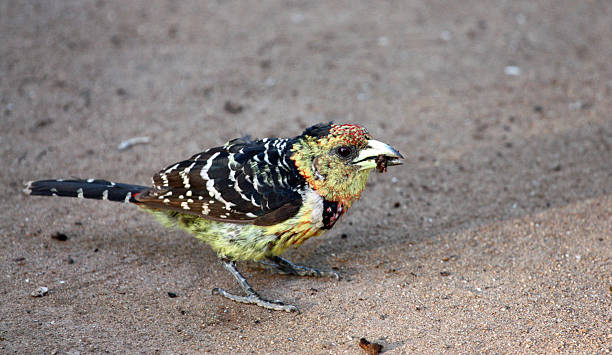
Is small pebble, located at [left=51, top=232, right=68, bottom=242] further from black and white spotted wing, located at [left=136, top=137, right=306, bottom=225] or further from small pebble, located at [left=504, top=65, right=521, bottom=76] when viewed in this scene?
small pebble, located at [left=504, top=65, right=521, bottom=76]

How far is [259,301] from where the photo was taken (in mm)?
4492

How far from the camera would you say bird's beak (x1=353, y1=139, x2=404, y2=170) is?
4.26 metres

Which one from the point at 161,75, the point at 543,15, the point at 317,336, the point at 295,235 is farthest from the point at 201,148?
the point at 543,15

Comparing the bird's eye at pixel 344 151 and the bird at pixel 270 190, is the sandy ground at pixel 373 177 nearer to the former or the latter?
the bird at pixel 270 190

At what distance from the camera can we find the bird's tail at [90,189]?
15.2ft

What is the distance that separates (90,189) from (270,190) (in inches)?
55.9

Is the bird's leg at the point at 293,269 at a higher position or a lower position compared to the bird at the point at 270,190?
lower

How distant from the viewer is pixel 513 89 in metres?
7.53

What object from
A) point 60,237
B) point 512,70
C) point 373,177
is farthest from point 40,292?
point 512,70

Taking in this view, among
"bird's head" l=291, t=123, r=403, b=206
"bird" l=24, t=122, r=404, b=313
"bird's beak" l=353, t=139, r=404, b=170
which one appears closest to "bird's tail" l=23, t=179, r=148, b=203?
"bird" l=24, t=122, r=404, b=313

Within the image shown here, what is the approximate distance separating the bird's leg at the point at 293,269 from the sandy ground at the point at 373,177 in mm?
127

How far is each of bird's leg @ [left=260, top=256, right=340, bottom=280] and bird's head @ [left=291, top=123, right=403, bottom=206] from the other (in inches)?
28.4

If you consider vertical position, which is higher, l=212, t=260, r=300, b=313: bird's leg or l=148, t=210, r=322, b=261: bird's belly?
l=148, t=210, r=322, b=261: bird's belly

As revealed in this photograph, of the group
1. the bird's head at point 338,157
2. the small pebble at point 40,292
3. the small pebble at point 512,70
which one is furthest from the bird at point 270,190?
the small pebble at point 512,70
